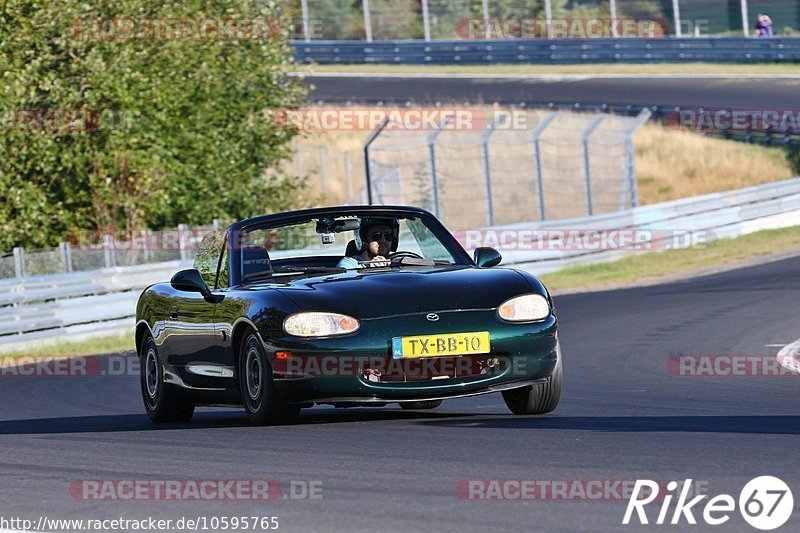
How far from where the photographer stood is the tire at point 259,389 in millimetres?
8680

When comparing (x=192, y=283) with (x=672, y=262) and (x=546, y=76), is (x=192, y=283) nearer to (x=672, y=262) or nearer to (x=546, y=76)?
(x=672, y=262)

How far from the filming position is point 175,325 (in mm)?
10320

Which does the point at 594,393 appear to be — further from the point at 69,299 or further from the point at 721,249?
the point at 721,249

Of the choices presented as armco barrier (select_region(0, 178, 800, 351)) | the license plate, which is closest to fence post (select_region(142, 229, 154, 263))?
armco barrier (select_region(0, 178, 800, 351))

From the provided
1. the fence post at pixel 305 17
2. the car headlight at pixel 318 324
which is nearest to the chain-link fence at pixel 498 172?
the fence post at pixel 305 17

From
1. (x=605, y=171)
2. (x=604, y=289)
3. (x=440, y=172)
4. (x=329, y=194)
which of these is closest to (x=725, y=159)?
(x=605, y=171)

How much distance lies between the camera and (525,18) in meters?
48.4

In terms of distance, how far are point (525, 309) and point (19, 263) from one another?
40.8 feet

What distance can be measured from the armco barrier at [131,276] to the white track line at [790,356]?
9.62m

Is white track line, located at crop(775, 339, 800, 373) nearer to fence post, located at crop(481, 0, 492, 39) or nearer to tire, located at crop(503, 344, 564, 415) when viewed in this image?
tire, located at crop(503, 344, 564, 415)

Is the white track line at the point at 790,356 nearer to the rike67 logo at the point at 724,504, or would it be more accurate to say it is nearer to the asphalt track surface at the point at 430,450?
the asphalt track surface at the point at 430,450

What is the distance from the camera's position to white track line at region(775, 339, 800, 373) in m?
12.5

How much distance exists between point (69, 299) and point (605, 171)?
53.4 ft

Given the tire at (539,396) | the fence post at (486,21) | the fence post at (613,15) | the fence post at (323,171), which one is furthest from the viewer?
the fence post at (486,21)
